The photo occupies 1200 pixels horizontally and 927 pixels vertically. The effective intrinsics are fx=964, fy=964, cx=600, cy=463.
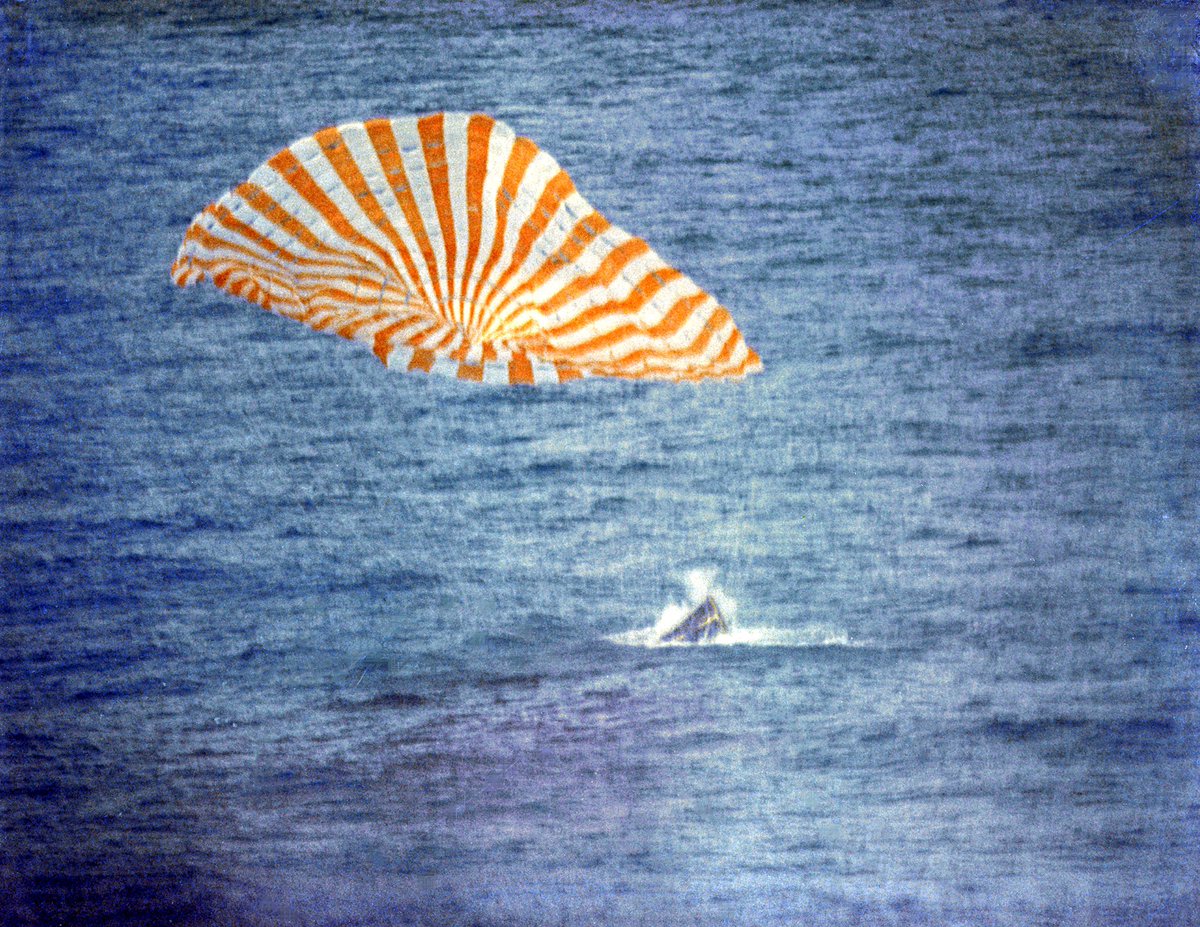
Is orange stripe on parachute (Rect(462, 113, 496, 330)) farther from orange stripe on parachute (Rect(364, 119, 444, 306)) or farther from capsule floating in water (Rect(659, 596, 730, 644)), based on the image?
capsule floating in water (Rect(659, 596, 730, 644))

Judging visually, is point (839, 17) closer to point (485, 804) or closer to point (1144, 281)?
point (1144, 281)

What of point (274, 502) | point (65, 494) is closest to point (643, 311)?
point (274, 502)

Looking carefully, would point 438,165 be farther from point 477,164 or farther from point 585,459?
point 585,459

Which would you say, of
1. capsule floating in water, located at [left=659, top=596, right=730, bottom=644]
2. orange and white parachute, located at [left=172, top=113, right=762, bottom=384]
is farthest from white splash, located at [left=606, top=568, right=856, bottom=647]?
orange and white parachute, located at [left=172, top=113, right=762, bottom=384]

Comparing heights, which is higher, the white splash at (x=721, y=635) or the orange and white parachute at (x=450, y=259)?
the orange and white parachute at (x=450, y=259)

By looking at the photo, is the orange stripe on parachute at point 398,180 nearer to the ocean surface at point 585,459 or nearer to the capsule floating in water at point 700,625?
the ocean surface at point 585,459

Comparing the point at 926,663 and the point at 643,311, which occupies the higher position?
the point at 643,311

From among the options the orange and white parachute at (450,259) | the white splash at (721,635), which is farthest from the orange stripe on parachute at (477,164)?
the white splash at (721,635)
